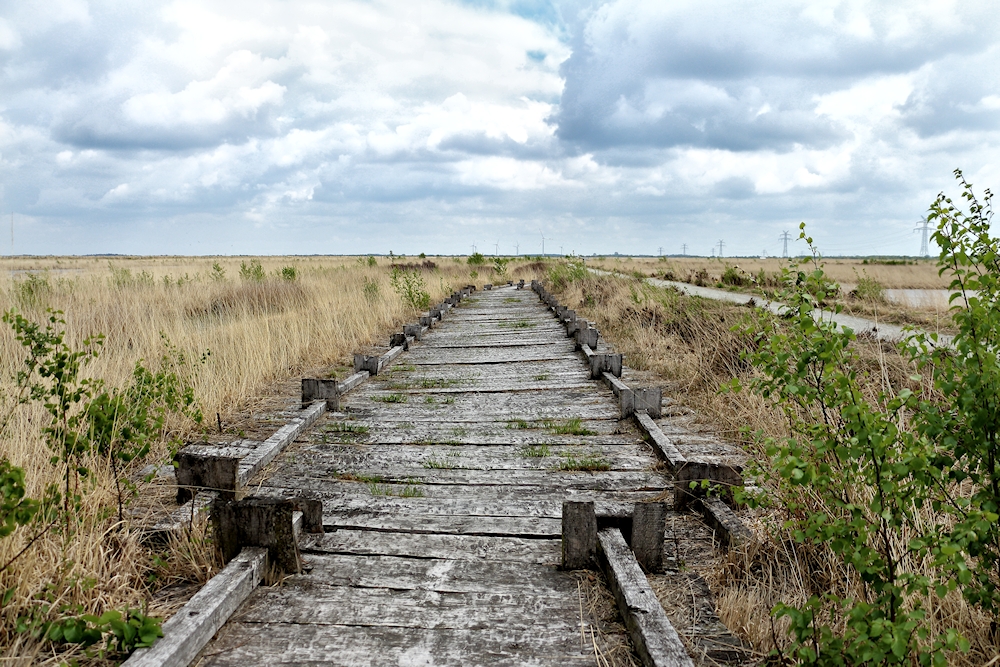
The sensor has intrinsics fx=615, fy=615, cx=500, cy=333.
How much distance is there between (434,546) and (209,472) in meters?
1.45

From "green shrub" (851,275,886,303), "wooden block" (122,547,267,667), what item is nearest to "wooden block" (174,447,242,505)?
"wooden block" (122,547,267,667)

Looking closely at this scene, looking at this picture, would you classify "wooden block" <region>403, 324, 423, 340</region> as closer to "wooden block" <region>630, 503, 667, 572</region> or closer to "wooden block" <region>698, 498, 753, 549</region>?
"wooden block" <region>698, 498, 753, 549</region>

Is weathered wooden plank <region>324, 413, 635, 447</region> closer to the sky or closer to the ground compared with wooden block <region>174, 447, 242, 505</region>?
closer to the ground

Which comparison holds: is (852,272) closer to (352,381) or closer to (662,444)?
(352,381)

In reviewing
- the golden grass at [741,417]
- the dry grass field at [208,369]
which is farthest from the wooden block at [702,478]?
the dry grass field at [208,369]

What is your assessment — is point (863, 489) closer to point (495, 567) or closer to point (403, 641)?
point (495, 567)

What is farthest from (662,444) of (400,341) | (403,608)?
(400,341)

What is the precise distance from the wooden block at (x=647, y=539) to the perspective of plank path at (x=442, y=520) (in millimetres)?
374

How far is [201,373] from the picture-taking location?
20.6 feet

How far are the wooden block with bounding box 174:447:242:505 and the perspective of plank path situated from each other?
0.27 meters

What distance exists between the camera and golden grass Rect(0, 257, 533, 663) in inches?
99.0

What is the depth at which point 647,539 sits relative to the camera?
2.98m

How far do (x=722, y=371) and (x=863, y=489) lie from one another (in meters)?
4.04

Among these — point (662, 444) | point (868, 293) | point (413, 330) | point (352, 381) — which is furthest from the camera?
point (868, 293)
